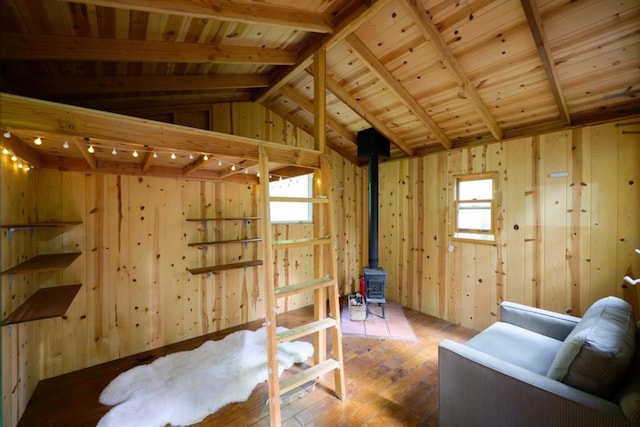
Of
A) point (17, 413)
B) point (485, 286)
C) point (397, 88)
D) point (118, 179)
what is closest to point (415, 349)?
point (485, 286)

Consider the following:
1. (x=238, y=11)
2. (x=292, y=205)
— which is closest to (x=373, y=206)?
(x=292, y=205)

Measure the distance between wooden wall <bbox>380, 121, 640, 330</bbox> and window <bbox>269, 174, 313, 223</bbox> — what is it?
→ 5.22 ft

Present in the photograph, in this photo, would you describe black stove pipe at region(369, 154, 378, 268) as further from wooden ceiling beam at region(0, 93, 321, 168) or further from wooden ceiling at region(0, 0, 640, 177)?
wooden ceiling beam at region(0, 93, 321, 168)

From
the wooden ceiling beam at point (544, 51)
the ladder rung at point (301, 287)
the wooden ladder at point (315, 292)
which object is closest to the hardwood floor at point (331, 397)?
the wooden ladder at point (315, 292)

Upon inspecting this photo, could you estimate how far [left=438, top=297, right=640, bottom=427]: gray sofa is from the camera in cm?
135

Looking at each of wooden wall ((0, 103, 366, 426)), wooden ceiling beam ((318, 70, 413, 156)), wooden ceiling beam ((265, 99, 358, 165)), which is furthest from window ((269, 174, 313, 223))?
wooden ceiling beam ((318, 70, 413, 156))

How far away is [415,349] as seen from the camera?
3.09 m

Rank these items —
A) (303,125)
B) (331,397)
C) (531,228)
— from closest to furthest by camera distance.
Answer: (331,397) < (531,228) < (303,125)

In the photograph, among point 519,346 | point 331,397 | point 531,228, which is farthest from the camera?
point 531,228

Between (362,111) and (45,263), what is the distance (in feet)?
12.2

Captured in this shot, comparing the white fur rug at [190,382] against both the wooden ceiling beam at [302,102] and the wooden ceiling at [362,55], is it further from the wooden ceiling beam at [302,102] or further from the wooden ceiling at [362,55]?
the wooden ceiling beam at [302,102]

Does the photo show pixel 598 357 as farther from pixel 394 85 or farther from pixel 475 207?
pixel 394 85

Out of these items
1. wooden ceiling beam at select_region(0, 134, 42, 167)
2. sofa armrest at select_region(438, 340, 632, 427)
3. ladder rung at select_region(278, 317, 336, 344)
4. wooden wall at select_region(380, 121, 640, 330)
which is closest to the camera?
sofa armrest at select_region(438, 340, 632, 427)

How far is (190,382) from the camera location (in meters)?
2.49
